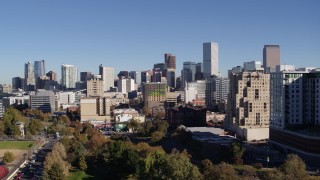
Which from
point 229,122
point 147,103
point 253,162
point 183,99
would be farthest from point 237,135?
point 183,99

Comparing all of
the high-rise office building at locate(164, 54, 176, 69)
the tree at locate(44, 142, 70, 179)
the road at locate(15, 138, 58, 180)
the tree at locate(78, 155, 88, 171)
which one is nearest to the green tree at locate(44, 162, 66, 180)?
the tree at locate(44, 142, 70, 179)

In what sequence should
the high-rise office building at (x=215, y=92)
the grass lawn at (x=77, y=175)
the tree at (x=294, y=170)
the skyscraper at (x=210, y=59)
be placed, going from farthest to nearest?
the skyscraper at (x=210, y=59)
the high-rise office building at (x=215, y=92)
the grass lawn at (x=77, y=175)
the tree at (x=294, y=170)

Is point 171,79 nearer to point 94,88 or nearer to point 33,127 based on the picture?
point 94,88

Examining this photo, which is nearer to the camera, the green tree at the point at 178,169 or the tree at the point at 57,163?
the green tree at the point at 178,169

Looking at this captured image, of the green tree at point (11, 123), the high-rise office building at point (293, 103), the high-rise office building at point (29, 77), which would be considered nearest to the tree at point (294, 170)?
the high-rise office building at point (293, 103)

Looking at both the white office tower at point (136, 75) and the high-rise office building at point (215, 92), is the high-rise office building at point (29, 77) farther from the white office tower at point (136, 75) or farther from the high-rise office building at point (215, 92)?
the high-rise office building at point (215, 92)

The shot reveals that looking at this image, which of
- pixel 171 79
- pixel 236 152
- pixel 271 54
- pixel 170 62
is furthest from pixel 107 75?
pixel 236 152

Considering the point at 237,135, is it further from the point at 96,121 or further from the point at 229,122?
the point at 96,121
